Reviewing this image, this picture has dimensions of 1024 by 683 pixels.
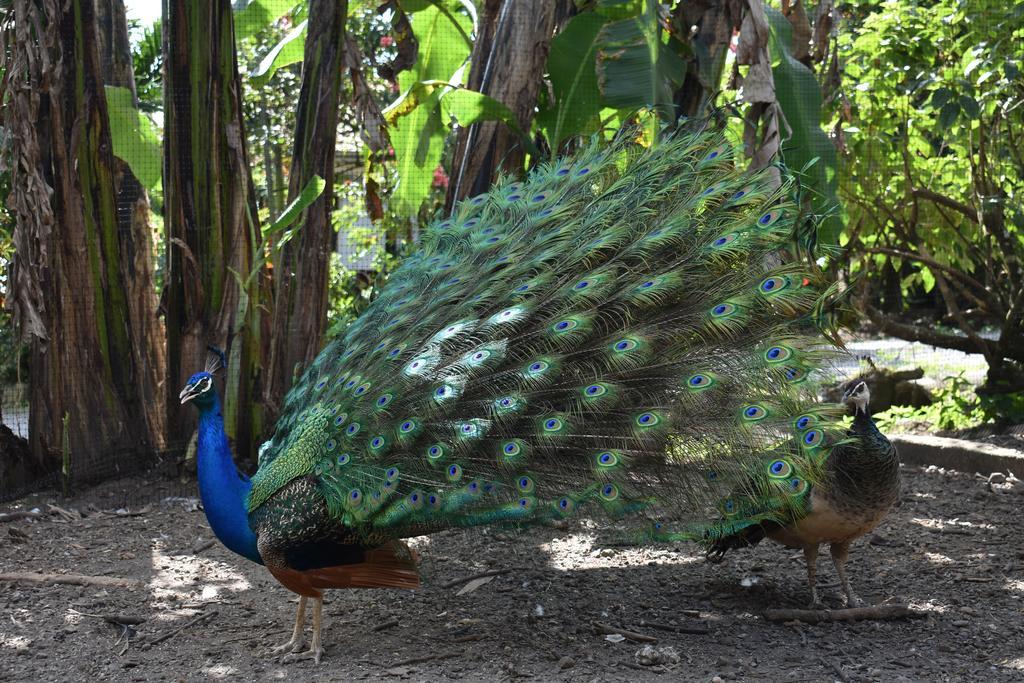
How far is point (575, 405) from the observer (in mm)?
3908

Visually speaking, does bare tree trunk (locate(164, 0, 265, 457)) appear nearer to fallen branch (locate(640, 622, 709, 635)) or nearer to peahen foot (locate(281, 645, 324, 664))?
peahen foot (locate(281, 645, 324, 664))

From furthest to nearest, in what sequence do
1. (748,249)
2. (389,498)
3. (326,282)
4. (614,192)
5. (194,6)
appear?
(326,282) → (194,6) → (614,192) → (748,249) → (389,498)

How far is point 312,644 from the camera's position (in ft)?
13.6

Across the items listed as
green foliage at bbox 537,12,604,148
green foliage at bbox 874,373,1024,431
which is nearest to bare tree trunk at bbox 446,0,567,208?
green foliage at bbox 537,12,604,148

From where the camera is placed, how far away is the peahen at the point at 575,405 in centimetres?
379

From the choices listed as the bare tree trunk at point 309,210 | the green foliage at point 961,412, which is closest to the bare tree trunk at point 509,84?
the bare tree trunk at point 309,210

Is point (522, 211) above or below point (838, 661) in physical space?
above

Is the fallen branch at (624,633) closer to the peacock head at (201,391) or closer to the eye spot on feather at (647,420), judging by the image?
the eye spot on feather at (647,420)

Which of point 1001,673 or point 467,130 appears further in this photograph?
point 467,130

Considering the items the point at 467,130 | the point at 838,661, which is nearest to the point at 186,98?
the point at 467,130

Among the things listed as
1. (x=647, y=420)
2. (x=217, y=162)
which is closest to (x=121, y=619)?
(x=647, y=420)

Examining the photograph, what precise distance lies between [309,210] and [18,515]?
8.81ft

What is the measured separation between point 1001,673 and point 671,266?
197cm

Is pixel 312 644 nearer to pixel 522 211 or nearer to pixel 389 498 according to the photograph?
pixel 389 498
